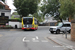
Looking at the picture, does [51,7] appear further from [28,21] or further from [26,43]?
[26,43]

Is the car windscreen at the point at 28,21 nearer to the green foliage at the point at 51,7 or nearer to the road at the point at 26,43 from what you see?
the road at the point at 26,43

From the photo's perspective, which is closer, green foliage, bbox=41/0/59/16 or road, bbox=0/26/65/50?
road, bbox=0/26/65/50

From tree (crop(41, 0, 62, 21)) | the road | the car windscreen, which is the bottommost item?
the road

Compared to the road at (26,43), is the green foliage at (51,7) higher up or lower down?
higher up

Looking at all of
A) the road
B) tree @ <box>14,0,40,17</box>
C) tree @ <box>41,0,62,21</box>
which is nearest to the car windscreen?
tree @ <box>14,0,40,17</box>

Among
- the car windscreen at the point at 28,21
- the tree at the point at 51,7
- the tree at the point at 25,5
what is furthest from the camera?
the tree at the point at 51,7

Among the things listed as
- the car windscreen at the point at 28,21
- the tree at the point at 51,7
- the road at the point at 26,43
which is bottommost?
the road at the point at 26,43

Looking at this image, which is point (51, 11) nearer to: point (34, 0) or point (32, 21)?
point (34, 0)

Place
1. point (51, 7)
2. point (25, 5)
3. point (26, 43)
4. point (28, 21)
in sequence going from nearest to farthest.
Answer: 1. point (26, 43)
2. point (28, 21)
3. point (25, 5)
4. point (51, 7)

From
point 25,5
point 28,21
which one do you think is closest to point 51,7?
point 25,5

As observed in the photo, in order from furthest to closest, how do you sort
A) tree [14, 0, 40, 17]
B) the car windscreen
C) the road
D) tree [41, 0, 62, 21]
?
tree [41, 0, 62, 21]
tree [14, 0, 40, 17]
the car windscreen
the road

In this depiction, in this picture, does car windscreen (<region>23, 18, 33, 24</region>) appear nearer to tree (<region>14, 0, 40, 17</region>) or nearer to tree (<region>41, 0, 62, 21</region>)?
tree (<region>14, 0, 40, 17</region>)

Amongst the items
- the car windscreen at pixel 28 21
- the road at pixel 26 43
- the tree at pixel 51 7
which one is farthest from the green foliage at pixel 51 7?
the road at pixel 26 43

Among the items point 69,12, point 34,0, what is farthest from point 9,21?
point 69,12
